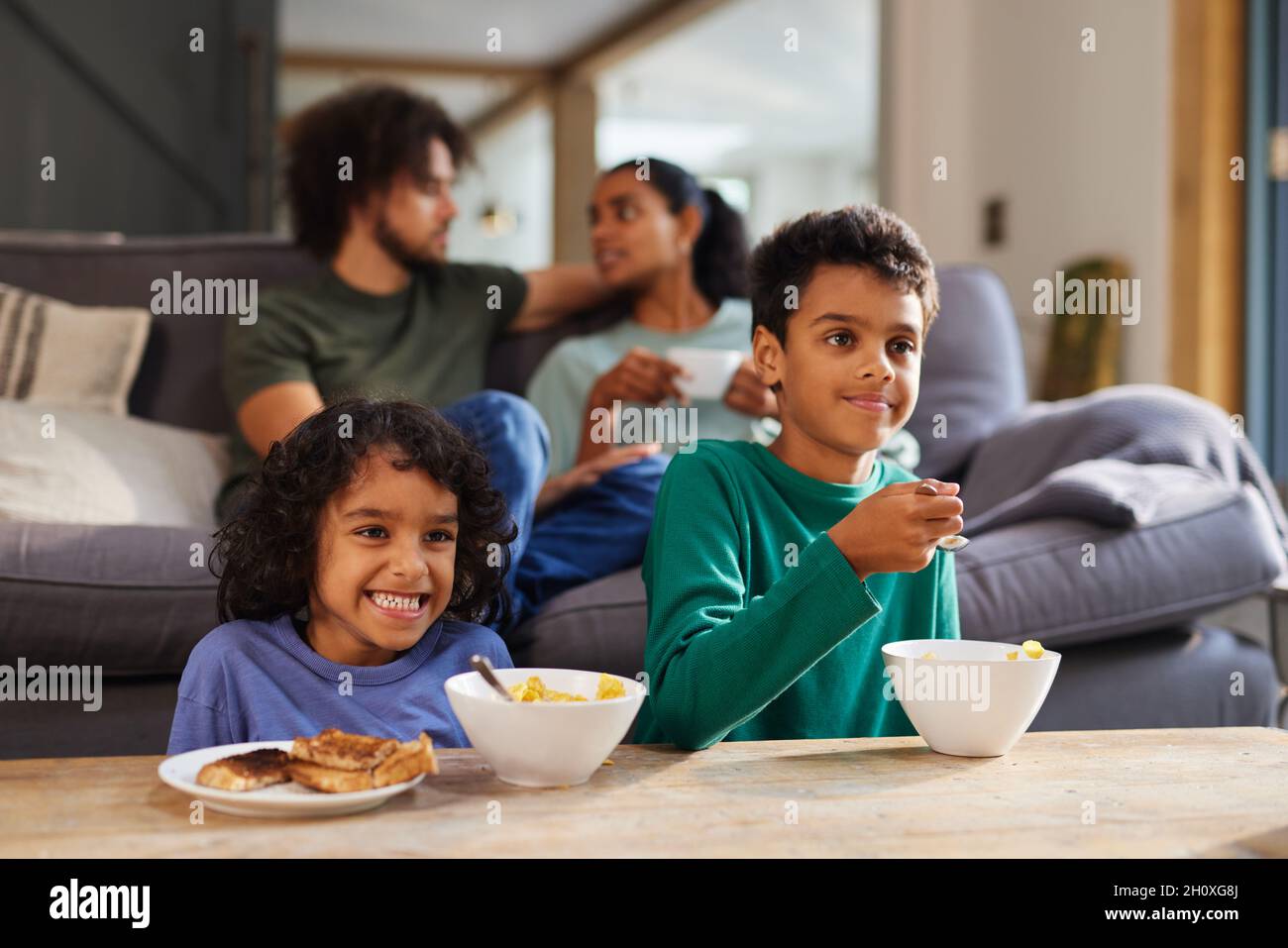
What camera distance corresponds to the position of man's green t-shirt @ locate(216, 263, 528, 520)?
6.67 feet

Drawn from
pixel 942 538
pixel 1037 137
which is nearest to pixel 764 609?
pixel 942 538

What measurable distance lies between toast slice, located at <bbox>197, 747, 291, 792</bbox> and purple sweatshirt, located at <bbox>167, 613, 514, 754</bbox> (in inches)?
11.3

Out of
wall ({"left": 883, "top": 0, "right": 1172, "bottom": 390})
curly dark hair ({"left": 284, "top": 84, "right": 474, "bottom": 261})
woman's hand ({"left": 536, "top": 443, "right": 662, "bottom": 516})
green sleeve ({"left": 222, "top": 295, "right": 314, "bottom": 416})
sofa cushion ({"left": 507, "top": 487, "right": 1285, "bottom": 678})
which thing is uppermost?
wall ({"left": 883, "top": 0, "right": 1172, "bottom": 390})

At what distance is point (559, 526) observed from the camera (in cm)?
178

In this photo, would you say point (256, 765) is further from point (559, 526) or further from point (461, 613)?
point (559, 526)

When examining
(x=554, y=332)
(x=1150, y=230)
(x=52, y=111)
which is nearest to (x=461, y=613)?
(x=554, y=332)

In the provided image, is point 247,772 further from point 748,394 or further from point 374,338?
point 374,338

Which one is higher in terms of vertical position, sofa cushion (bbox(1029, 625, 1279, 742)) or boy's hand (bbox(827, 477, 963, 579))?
boy's hand (bbox(827, 477, 963, 579))

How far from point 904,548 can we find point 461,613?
547 mm

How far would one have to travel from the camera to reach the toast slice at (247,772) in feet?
2.46

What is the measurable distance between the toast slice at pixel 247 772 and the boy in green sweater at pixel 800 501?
0.31 metres

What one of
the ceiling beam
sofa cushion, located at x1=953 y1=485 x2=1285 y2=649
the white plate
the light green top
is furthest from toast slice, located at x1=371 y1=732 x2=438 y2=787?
the ceiling beam

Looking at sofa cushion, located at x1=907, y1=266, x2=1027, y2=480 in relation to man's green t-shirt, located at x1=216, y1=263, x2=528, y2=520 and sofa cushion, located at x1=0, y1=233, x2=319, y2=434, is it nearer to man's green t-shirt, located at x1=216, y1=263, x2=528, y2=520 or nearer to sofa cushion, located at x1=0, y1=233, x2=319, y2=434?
man's green t-shirt, located at x1=216, y1=263, x2=528, y2=520
